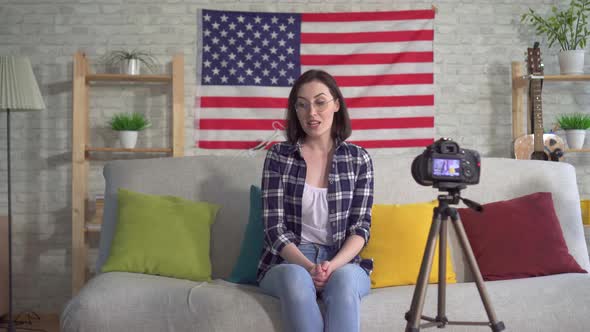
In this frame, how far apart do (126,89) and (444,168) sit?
9.44 ft

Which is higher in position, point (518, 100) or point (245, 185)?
point (518, 100)

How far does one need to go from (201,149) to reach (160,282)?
1.93 m

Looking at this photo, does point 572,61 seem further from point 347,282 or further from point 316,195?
point 347,282

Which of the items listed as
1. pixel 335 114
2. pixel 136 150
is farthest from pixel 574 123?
pixel 136 150

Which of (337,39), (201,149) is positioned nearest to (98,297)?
(201,149)

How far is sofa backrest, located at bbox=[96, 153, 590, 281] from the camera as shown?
2.67 m

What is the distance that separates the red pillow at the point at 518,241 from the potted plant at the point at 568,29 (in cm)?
166

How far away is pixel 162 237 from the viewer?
2514 millimetres

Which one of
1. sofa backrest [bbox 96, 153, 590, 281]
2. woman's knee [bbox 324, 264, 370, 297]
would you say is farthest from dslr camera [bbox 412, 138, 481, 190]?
sofa backrest [bbox 96, 153, 590, 281]

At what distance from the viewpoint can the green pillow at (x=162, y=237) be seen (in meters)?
2.47

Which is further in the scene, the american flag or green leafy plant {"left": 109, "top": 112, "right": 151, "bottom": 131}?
the american flag

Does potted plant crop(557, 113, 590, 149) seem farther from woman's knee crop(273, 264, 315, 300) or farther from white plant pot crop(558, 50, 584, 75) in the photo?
woman's knee crop(273, 264, 315, 300)

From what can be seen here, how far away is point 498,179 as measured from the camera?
2.78 metres

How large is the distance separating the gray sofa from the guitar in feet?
2.80
